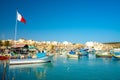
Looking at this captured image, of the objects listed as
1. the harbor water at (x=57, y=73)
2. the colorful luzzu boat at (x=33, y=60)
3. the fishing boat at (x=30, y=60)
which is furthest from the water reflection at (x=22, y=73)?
the colorful luzzu boat at (x=33, y=60)

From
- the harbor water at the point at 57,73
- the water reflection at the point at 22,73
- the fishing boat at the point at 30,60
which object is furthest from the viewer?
the fishing boat at the point at 30,60

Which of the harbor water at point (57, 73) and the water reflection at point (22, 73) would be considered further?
the harbor water at point (57, 73)

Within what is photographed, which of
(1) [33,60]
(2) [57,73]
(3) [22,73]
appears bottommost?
(2) [57,73]

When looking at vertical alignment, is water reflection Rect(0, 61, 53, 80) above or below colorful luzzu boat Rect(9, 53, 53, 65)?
below

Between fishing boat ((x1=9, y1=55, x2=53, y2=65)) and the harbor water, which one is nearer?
the harbor water

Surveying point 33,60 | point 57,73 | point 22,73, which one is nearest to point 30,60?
point 33,60

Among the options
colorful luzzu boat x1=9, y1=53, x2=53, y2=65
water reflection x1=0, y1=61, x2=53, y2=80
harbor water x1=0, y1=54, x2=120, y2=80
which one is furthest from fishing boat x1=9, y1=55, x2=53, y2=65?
water reflection x1=0, y1=61, x2=53, y2=80

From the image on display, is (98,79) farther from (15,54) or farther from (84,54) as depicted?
(84,54)

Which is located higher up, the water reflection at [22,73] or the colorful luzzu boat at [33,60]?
the colorful luzzu boat at [33,60]

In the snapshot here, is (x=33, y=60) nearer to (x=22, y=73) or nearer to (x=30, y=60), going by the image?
(x=30, y=60)

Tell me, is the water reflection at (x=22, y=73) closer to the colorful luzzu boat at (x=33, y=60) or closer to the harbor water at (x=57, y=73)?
the harbor water at (x=57, y=73)

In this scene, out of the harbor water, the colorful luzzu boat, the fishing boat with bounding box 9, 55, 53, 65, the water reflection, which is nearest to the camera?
the water reflection

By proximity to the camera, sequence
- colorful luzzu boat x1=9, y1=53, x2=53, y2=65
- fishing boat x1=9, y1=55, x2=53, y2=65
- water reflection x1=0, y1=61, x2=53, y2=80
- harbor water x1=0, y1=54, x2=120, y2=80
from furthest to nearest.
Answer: colorful luzzu boat x1=9, y1=53, x2=53, y2=65, fishing boat x1=9, y1=55, x2=53, y2=65, harbor water x1=0, y1=54, x2=120, y2=80, water reflection x1=0, y1=61, x2=53, y2=80

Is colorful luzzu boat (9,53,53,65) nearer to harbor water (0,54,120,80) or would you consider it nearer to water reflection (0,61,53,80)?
harbor water (0,54,120,80)
